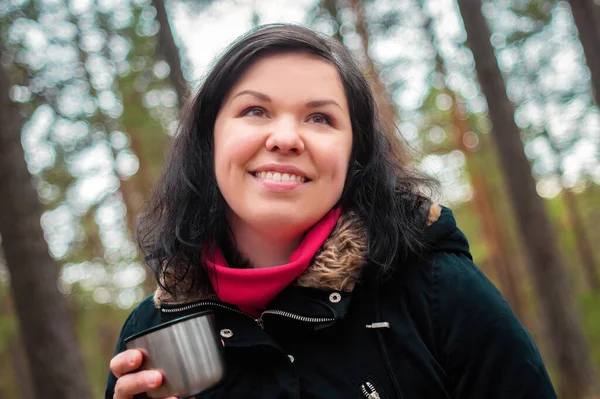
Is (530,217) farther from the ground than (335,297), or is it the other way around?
(335,297)

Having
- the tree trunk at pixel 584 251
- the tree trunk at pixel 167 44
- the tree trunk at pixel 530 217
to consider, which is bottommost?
the tree trunk at pixel 584 251

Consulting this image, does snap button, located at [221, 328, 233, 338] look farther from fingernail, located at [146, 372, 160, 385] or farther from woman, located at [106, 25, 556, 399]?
fingernail, located at [146, 372, 160, 385]

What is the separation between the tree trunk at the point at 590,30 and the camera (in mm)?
7340

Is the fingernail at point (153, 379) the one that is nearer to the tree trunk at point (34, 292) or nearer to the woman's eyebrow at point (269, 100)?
the woman's eyebrow at point (269, 100)

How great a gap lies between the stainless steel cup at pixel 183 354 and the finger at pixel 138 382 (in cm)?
2

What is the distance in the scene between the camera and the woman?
1459mm

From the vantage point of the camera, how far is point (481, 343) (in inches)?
56.2

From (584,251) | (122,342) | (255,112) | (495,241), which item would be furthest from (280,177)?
(584,251)

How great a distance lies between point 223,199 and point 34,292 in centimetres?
400

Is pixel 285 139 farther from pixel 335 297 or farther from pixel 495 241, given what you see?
pixel 495 241

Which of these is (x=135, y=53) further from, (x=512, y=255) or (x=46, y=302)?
(x=512, y=255)


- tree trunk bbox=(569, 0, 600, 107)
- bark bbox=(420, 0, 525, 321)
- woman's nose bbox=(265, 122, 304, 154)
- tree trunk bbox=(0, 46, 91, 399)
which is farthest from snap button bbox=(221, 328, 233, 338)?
bark bbox=(420, 0, 525, 321)

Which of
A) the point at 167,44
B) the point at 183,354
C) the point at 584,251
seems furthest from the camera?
the point at 584,251

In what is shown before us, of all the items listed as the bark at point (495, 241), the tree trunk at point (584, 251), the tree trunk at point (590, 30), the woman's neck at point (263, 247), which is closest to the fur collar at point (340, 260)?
the woman's neck at point (263, 247)
